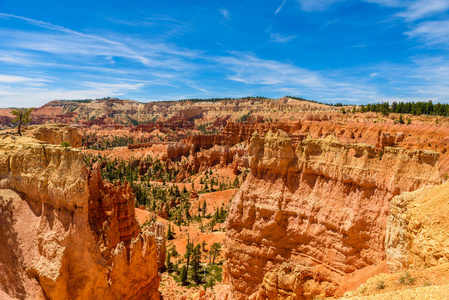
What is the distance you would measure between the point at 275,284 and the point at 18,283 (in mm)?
13914

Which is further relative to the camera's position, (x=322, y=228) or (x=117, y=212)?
(x=117, y=212)

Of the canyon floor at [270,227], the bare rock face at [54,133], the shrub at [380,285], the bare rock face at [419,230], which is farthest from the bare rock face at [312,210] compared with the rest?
the bare rock face at [54,133]

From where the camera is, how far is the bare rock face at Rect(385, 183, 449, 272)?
9.28 meters

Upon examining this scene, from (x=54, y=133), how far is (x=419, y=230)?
86.9 feet

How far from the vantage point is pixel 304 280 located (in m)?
16.6

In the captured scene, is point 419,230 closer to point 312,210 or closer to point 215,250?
point 312,210

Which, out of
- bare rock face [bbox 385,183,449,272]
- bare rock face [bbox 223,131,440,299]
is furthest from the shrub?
bare rock face [bbox 223,131,440,299]

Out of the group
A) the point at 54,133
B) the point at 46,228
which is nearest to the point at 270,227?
the point at 46,228

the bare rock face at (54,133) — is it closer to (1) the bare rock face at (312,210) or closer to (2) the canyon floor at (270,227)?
(2) the canyon floor at (270,227)

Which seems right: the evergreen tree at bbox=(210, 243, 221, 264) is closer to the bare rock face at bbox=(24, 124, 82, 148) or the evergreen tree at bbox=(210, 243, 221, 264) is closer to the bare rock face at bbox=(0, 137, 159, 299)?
the bare rock face at bbox=(24, 124, 82, 148)

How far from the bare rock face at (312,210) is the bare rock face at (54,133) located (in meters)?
16.4

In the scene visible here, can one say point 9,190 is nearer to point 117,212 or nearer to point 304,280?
point 117,212

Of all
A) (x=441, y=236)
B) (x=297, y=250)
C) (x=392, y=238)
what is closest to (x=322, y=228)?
(x=297, y=250)

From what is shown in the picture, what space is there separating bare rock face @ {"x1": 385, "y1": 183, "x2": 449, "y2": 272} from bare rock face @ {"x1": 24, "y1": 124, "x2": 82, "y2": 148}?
2393cm
